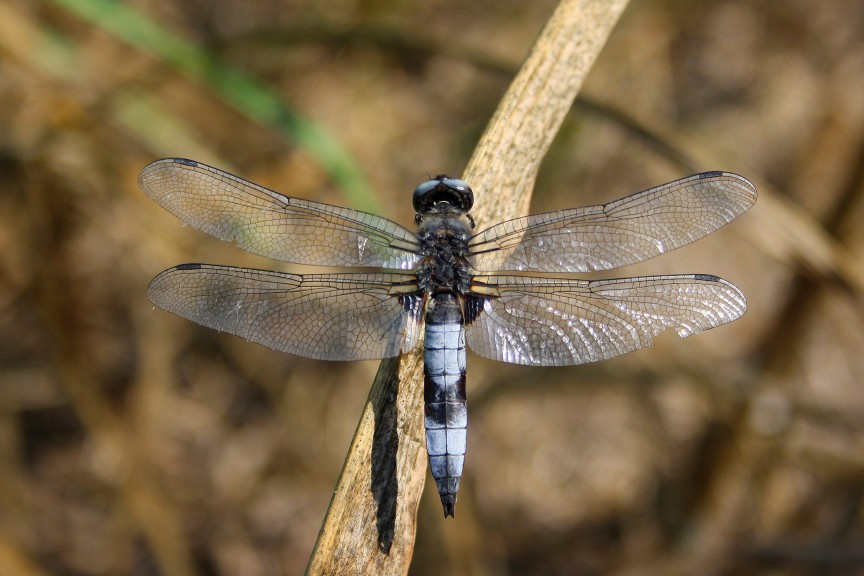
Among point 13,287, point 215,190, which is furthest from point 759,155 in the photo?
point 13,287

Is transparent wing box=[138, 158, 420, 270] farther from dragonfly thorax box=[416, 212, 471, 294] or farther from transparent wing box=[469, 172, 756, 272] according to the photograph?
transparent wing box=[469, 172, 756, 272]

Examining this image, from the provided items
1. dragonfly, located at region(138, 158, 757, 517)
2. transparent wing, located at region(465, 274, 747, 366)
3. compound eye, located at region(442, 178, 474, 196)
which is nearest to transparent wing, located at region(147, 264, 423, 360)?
dragonfly, located at region(138, 158, 757, 517)

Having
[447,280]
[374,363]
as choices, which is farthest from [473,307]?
[374,363]

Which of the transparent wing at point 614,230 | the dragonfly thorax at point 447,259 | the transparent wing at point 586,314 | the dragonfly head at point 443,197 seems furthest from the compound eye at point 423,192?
the transparent wing at point 586,314

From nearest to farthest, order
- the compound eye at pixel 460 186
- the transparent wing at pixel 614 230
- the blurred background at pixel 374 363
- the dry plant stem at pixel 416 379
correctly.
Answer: the dry plant stem at pixel 416 379 → the compound eye at pixel 460 186 → the transparent wing at pixel 614 230 → the blurred background at pixel 374 363

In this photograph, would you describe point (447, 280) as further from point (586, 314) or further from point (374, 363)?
point (374, 363)

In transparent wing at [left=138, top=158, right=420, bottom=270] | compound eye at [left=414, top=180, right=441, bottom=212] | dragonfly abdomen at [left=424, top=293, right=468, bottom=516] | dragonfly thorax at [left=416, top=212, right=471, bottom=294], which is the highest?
compound eye at [left=414, top=180, right=441, bottom=212]

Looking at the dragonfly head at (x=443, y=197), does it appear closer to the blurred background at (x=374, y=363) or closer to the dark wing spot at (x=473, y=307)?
the dark wing spot at (x=473, y=307)
